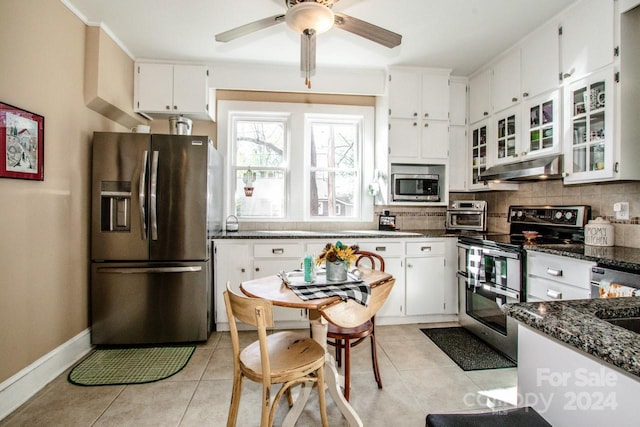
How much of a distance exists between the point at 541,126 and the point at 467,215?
3.98ft

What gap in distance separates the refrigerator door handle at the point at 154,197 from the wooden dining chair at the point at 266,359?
5.01 feet

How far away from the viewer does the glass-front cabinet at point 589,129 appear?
2.17 m

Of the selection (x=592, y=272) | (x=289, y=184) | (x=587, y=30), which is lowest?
(x=592, y=272)

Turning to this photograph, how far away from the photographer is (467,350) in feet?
8.84

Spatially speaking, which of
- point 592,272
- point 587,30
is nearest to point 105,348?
point 592,272

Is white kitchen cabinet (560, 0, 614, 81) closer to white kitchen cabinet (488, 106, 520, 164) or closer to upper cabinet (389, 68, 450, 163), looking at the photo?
white kitchen cabinet (488, 106, 520, 164)

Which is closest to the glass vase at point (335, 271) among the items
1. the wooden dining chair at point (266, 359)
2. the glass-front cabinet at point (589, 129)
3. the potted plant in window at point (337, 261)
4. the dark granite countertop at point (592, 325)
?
the potted plant in window at point (337, 261)

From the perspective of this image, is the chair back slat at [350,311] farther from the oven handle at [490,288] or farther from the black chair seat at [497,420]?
the oven handle at [490,288]

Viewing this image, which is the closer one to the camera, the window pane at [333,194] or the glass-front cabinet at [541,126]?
the glass-front cabinet at [541,126]

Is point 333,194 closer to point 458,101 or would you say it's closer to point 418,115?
point 418,115

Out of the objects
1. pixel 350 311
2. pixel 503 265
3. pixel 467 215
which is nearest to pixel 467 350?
pixel 503 265

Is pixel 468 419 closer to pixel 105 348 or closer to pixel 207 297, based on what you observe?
pixel 207 297

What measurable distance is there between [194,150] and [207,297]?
1.35 m

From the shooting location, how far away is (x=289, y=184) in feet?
12.5
